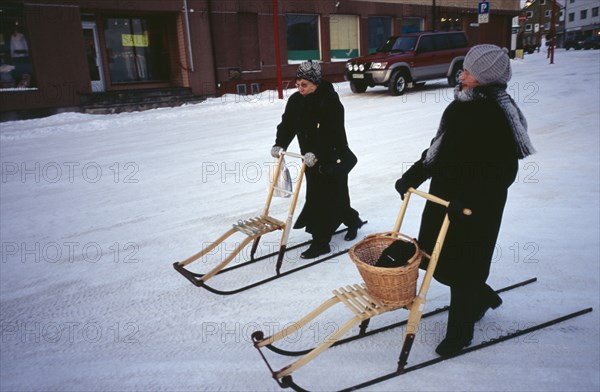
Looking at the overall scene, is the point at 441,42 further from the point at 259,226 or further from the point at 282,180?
the point at 259,226

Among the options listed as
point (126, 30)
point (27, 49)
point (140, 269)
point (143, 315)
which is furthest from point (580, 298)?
point (126, 30)

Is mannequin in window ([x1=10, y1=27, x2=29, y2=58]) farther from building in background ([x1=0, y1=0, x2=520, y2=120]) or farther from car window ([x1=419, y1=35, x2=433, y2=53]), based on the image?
car window ([x1=419, y1=35, x2=433, y2=53])

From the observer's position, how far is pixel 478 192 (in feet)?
7.40

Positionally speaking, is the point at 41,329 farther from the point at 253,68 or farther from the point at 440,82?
the point at 440,82

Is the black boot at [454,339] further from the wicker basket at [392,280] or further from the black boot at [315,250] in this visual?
the black boot at [315,250]

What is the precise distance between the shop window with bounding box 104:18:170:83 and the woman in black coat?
13.9 meters

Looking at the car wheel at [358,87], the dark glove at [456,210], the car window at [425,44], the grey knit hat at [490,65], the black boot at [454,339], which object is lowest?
the black boot at [454,339]

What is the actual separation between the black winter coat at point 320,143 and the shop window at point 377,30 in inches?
774

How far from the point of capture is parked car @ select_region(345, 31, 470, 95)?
1364 centimetres

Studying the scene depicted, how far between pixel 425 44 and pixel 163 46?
33.1 feet

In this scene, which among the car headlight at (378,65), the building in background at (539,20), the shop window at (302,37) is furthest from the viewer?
the building in background at (539,20)

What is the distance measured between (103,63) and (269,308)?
1464 centimetres

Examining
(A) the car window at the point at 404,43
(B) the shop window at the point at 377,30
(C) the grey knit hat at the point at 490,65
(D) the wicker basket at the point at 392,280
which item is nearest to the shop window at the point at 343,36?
(B) the shop window at the point at 377,30

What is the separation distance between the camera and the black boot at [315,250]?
3.93 meters
